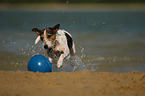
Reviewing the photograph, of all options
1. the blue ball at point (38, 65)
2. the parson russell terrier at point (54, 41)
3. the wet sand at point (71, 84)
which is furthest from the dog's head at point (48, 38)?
the wet sand at point (71, 84)

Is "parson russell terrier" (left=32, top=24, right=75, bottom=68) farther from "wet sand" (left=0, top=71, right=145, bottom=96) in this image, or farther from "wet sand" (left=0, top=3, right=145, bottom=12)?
"wet sand" (left=0, top=3, right=145, bottom=12)

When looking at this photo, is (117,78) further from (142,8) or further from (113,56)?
(142,8)

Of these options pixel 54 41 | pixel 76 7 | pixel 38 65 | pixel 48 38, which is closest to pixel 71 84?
pixel 38 65

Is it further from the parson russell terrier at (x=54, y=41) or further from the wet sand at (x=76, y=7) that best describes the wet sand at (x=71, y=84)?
the wet sand at (x=76, y=7)

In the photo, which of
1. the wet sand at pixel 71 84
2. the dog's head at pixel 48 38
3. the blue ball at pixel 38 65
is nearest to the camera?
the wet sand at pixel 71 84

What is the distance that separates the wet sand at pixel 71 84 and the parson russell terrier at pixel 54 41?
1029mm

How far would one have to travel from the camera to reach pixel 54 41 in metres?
8.38

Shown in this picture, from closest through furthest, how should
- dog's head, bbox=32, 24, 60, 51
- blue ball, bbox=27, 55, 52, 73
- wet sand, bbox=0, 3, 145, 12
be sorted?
1. blue ball, bbox=27, 55, 52, 73
2. dog's head, bbox=32, 24, 60, 51
3. wet sand, bbox=0, 3, 145, 12

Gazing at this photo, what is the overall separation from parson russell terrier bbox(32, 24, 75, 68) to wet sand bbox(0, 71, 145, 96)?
3.38ft

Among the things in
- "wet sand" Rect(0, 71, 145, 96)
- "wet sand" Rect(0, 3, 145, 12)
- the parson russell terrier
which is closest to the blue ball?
"wet sand" Rect(0, 71, 145, 96)

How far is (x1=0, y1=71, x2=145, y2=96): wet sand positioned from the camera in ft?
19.1

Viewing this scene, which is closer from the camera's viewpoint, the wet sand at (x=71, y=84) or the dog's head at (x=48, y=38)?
the wet sand at (x=71, y=84)

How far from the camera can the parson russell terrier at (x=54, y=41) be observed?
810cm

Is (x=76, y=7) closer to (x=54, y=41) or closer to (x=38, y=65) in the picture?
(x=54, y=41)
